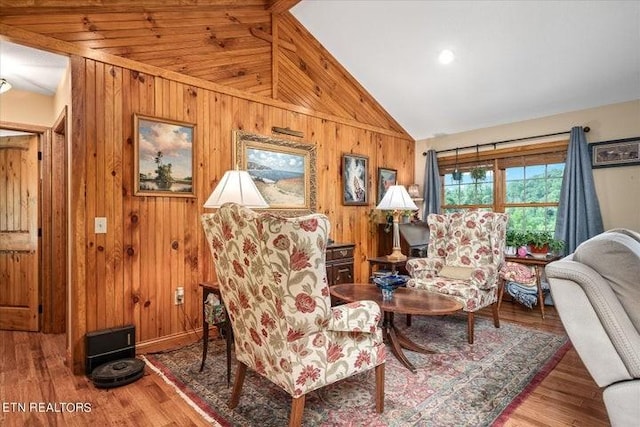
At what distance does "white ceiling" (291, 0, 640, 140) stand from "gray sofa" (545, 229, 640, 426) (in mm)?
2629

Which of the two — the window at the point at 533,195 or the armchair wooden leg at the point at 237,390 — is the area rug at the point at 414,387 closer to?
the armchair wooden leg at the point at 237,390

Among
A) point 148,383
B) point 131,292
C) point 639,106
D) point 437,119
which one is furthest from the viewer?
point 437,119

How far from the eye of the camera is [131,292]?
2668 millimetres

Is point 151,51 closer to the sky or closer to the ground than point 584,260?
closer to the sky

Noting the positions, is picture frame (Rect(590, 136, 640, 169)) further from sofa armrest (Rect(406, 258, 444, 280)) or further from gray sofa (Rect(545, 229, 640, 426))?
gray sofa (Rect(545, 229, 640, 426))

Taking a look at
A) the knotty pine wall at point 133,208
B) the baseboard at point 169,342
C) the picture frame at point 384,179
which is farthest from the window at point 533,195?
the baseboard at point 169,342

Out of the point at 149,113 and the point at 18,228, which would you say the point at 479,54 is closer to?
the point at 149,113

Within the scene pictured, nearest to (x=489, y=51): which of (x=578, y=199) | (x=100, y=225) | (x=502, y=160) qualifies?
(x=502, y=160)

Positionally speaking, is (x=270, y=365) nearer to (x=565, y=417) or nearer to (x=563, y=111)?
(x=565, y=417)

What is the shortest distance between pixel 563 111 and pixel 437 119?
150 centimetres

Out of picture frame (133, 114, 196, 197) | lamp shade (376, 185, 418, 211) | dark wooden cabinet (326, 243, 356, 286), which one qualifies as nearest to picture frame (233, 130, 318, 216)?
picture frame (133, 114, 196, 197)

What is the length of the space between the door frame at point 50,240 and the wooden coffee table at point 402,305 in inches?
105

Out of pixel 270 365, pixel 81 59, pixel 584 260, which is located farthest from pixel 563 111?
pixel 81 59

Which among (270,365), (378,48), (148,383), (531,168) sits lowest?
(148,383)
